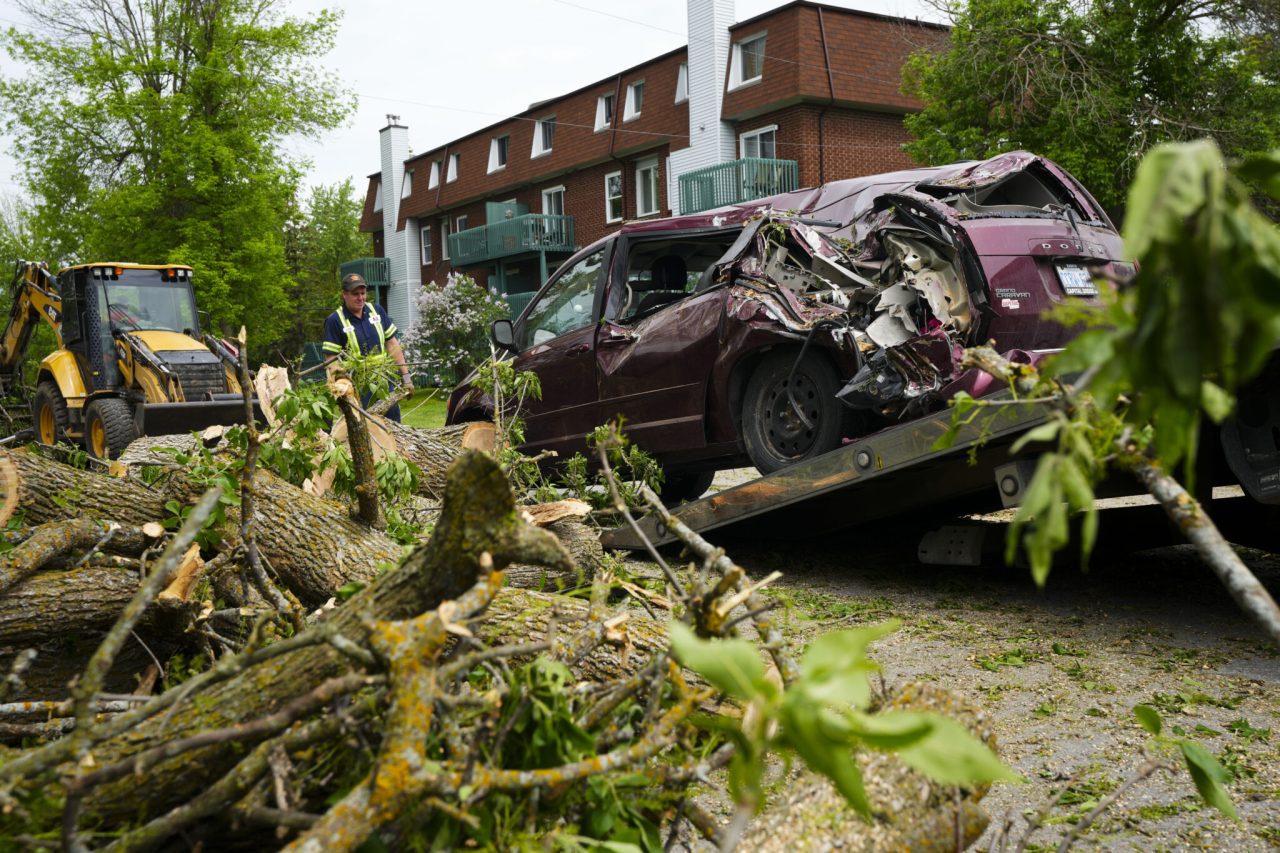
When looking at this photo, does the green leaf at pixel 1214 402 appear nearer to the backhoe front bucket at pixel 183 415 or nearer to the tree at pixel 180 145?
the backhoe front bucket at pixel 183 415

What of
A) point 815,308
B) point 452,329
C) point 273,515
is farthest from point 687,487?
point 452,329

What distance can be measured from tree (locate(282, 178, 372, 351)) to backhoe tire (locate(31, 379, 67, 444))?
20.4 metres

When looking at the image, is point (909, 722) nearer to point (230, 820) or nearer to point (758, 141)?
point (230, 820)

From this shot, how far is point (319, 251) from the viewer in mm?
59469

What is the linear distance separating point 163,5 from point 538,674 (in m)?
34.8

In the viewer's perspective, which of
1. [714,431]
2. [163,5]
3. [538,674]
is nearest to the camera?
[538,674]

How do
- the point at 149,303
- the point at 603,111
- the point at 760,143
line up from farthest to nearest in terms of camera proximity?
the point at 603,111, the point at 760,143, the point at 149,303

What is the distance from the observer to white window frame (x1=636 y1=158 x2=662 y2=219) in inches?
1255

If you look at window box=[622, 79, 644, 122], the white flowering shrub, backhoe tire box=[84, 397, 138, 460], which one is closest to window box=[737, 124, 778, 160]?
window box=[622, 79, 644, 122]

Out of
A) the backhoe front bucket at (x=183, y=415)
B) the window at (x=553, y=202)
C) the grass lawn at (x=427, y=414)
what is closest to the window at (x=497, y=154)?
the window at (x=553, y=202)

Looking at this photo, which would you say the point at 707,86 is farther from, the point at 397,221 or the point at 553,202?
the point at 397,221

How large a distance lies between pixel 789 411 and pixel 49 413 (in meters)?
12.5

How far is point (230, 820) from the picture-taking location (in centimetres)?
179

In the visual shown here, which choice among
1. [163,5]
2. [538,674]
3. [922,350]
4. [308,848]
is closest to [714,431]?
[922,350]
